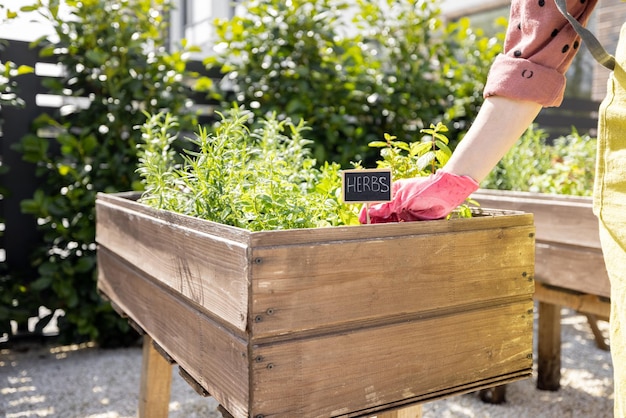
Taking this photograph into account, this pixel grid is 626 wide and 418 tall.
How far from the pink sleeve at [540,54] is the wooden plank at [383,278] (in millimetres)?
271

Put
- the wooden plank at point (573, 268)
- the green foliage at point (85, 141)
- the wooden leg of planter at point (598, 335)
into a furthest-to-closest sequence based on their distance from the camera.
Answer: the wooden leg of planter at point (598, 335), the green foliage at point (85, 141), the wooden plank at point (573, 268)

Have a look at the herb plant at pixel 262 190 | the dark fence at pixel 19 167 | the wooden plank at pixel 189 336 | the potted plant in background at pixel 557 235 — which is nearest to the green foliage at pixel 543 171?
the potted plant in background at pixel 557 235

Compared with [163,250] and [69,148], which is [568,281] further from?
[69,148]

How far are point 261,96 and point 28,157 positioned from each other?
1.08m

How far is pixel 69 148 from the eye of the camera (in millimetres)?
2746

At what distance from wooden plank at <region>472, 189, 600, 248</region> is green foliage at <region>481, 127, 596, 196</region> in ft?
1.26

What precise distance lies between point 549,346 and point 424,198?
1571 mm

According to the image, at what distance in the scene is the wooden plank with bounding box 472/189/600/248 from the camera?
73.2 inches

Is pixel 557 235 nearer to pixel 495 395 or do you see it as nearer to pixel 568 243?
pixel 568 243

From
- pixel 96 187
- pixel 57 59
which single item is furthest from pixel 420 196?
pixel 57 59

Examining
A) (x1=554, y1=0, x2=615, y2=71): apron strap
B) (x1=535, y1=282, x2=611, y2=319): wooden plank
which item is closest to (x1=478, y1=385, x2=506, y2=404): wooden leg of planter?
(x1=535, y1=282, x2=611, y2=319): wooden plank

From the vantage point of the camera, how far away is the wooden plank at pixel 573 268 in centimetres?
184

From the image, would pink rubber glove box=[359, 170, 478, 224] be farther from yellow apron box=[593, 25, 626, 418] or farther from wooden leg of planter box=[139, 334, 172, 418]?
wooden leg of planter box=[139, 334, 172, 418]

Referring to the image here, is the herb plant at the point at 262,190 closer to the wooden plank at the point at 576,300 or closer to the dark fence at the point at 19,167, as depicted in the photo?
the wooden plank at the point at 576,300
